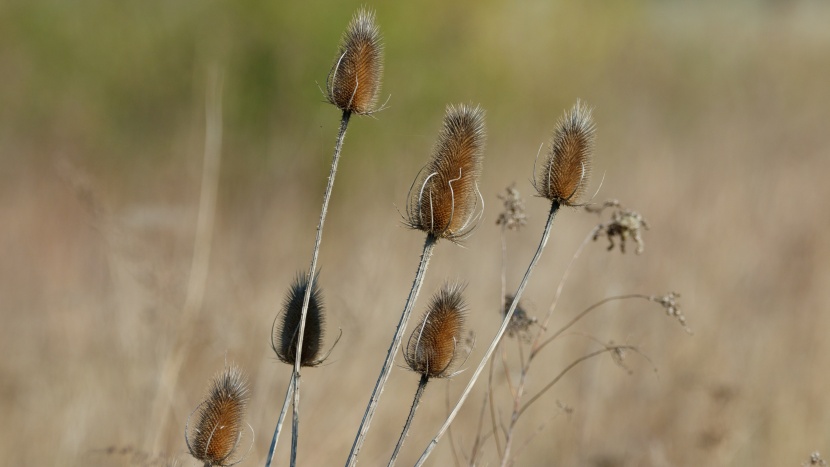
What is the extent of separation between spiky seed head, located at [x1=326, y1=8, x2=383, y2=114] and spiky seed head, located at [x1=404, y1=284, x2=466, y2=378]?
0.42m

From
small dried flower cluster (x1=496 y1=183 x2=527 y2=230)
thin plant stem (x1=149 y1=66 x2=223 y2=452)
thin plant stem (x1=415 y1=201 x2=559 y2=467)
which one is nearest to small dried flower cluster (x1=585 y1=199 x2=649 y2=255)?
small dried flower cluster (x1=496 y1=183 x2=527 y2=230)

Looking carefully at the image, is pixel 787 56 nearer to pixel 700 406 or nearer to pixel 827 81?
pixel 827 81

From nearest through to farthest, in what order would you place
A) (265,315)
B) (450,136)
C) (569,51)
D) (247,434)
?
(450,136)
(247,434)
(265,315)
(569,51)

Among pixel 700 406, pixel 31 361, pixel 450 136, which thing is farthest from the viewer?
pixel 31 361

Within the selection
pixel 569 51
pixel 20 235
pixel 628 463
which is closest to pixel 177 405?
pixel 628 463

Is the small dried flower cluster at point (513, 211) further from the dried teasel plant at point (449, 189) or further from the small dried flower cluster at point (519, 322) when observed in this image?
the dried teasel plant at point (449, 189)

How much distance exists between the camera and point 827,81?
1146 centimetres

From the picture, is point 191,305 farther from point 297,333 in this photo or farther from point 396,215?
point 396,215

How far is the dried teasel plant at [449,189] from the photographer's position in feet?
5.56

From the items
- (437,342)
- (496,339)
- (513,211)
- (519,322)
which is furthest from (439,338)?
(513,211)

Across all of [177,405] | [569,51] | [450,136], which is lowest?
[450,136]

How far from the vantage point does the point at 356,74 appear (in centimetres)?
175

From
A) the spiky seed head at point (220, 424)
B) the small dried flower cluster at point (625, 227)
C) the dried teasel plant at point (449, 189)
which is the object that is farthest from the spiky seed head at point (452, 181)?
the small dried flower cluster at point (625, 227)

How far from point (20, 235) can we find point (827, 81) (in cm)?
1041
